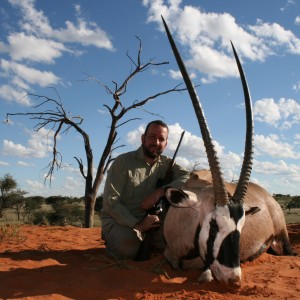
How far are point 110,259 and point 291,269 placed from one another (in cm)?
214

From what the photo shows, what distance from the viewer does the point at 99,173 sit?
463 inches

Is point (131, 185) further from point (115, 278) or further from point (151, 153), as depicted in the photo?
point (115, 278)

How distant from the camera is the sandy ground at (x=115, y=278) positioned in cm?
337

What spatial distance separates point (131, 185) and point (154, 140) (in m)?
0.66

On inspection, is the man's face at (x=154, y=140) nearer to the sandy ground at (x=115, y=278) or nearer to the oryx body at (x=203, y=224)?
the oryx body at (x=203, y=224)

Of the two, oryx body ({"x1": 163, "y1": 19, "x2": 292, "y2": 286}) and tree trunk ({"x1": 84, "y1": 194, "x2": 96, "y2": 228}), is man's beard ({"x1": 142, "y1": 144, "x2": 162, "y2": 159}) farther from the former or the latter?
tree trunk ({"x1": 84, "y1": 194, "x2": 96, "y2": 228})

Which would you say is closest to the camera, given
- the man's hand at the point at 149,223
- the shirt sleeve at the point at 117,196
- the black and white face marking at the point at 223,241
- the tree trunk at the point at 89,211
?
the black and white face marking at the point at 223,241

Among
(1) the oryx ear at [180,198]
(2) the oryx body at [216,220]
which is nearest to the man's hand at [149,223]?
(2) the oryx body at [216,220]

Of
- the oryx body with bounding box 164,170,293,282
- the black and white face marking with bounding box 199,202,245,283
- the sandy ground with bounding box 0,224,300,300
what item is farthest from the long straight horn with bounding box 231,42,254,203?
the sandy ground with bounding box 0,224,300,300

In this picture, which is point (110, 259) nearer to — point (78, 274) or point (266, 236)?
point (78, 274)

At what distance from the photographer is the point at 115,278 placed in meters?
4.00

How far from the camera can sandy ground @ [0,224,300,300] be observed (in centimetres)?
337

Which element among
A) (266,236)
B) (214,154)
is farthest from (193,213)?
(266,236)

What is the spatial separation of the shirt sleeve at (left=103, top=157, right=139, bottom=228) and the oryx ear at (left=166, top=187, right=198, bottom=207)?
109 cm
